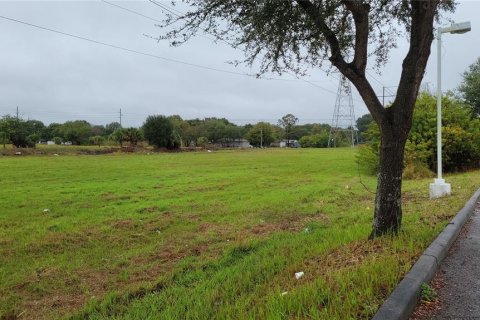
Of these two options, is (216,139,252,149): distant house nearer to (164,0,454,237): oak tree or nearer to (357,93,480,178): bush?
(357,93,480,178): bush

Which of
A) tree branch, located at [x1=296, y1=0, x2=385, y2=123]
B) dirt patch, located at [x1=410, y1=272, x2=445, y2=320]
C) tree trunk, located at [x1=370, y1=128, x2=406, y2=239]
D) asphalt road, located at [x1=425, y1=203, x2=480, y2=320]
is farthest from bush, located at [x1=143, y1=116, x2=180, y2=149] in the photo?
dirt patch, located at [x1=410, y1=272, x2=445, y2=320]

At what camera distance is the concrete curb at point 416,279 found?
11.7ft

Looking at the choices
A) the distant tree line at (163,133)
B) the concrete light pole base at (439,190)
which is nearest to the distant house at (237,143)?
the distant tree line at (163,133)

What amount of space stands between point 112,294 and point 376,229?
12.6 ft

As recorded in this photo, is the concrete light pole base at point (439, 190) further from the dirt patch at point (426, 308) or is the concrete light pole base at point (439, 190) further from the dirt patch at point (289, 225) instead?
the dirt patch at point (426, 308)

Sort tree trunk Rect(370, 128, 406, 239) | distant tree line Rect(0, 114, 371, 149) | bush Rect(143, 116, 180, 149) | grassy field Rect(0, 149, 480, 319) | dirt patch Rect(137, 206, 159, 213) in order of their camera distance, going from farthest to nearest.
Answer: bush Rect(143, 116, 180, 149) → distant tree line Rect(0, 114, 371, 149) → dirt patch Rect(137, 206, 159, 213) → tree trunk Rect(370, 128, 406, 239) → grassy field Rect(0, 149, 480, 319)

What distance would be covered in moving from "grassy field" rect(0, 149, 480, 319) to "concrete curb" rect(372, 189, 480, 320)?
124 millimetres

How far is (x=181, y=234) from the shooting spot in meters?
9.23

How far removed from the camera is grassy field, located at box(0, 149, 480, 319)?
4363mm

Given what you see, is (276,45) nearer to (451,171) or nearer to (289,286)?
(289,286)

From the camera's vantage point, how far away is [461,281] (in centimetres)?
Answer: 471

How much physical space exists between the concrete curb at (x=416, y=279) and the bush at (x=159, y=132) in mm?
67740

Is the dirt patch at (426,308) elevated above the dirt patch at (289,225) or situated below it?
above

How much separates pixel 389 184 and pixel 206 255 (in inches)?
136
